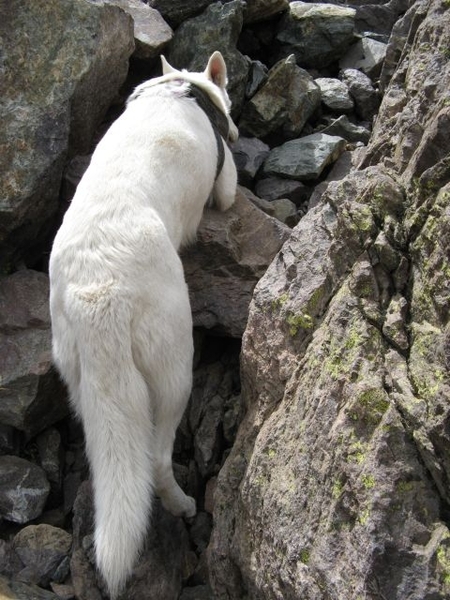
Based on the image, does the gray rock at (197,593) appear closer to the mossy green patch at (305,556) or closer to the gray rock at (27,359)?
the mossy green patch at (305,556)

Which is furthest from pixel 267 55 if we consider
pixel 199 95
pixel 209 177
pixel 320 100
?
pixel 209 177

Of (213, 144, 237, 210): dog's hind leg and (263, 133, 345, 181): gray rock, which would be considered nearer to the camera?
(213, 144, 237, 210): dog's hind leg

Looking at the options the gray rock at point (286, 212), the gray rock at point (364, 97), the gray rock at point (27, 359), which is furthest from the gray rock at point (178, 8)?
the gray rock at point (27, 359)

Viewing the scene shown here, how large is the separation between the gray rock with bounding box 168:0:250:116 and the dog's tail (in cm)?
565

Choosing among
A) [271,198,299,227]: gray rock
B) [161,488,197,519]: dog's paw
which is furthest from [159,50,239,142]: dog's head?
[161,488,197,519]: dog's paw

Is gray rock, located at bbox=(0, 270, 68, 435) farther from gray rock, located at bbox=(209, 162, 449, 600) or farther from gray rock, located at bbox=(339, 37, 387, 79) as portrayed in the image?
gray rock, located at bbox=(339, 37, 387, 79)

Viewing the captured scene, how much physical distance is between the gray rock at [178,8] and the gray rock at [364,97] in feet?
8.17

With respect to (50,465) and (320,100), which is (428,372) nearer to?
(50,465)

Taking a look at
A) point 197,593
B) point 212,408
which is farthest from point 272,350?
point 197,593

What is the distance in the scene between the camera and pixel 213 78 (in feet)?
24.0

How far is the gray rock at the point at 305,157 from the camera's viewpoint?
8117 mm

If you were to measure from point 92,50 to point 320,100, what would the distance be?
13.2 feet

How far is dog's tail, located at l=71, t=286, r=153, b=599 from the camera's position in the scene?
12.7ft

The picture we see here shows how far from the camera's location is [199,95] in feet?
21.4
